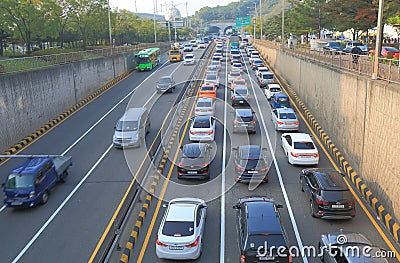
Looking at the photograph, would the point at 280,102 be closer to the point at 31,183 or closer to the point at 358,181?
the point at 358,181

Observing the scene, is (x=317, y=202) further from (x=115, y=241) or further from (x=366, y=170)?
(x=115, y=241)

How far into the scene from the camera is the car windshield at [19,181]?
1748cm

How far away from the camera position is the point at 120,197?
1844 cm

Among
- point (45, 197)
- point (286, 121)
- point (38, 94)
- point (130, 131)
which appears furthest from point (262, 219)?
point (38, 94)

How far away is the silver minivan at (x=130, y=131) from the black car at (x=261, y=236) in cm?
1157

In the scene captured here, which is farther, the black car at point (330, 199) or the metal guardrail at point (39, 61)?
the metal guardrail at point (39, 61)

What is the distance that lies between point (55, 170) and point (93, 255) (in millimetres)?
6791

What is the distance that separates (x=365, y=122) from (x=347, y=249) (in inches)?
354

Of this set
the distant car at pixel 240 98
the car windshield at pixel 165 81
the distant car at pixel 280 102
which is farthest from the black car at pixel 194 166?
the car windshield at pixel 165 81

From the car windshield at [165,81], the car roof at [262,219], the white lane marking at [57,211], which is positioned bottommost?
the white lane marking at [57,211]

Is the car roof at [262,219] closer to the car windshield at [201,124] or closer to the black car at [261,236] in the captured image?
the black car at [261,236]

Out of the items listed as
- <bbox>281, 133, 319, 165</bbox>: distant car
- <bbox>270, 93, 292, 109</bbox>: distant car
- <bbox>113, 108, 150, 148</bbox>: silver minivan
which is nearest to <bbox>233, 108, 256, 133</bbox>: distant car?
<bbox>281, 133, 319, 165</bbox>: distant car

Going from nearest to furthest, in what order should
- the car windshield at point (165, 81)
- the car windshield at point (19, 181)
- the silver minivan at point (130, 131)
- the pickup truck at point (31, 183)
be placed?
the pickup truck at point (31, 183) → the car windshield at point (19, 181) → the silver minivan at point (130, 131) → the car windshield at point (165, 81)

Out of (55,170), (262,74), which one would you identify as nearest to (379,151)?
(55,170)
